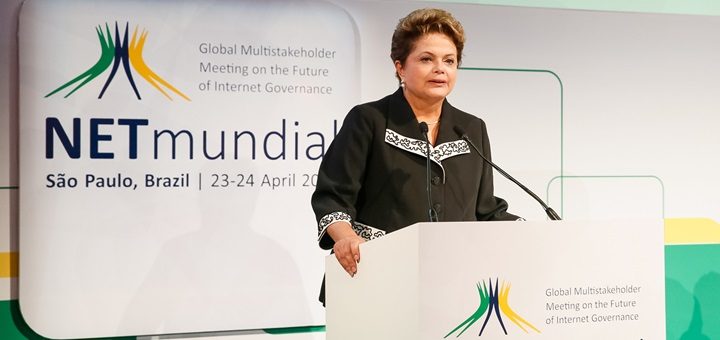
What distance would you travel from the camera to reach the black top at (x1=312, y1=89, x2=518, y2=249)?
239 cm

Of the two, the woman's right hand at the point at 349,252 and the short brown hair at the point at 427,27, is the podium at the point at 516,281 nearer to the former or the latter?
the woman's right hand at the point at 349,252

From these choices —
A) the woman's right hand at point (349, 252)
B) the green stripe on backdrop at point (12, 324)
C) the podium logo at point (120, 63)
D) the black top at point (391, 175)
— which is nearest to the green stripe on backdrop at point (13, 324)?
the green stripe on backdrop at point (12, 324)

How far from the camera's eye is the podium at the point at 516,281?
5.77 ft

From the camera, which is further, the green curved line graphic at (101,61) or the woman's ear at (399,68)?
the green curved line graphic at (101,61)

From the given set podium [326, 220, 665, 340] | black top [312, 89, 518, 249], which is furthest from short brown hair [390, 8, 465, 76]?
podium [326, 220, 665, 340]

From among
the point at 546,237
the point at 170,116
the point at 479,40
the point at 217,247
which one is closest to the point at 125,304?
the point at 217,247

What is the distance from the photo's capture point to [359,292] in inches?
80.7

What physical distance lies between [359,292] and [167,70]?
5.85 ft

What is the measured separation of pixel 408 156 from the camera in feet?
7.88

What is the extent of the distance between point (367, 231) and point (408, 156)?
0.72 feet

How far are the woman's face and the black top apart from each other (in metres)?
0.06

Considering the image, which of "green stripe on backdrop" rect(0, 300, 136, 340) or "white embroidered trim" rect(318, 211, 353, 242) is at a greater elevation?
"white embroidered trim" rect(318, 211, 353, 242)

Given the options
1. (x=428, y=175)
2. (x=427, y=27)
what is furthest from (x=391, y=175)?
(x=427, y=27)

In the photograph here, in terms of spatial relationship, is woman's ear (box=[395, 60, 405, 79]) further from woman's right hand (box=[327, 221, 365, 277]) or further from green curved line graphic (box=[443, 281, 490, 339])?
green curved line graphic (box=[443, 281, 490, 339])
